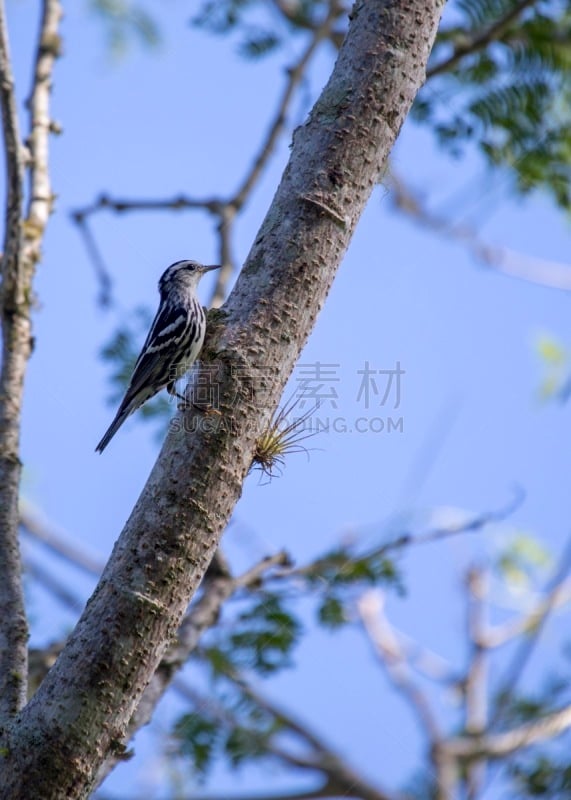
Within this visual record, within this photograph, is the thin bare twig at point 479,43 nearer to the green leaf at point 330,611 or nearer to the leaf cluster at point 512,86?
the leaf cluster at point 512,86

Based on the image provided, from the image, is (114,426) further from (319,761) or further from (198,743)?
(319,761)

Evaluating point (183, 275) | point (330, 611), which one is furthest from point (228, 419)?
point (183, 275)

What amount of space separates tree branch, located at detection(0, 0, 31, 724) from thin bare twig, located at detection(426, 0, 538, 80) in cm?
346

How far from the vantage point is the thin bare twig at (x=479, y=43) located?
25.0 ft

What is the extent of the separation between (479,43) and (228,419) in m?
5.08

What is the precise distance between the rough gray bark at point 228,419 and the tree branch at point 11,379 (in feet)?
2.49

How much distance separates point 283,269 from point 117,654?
183 cm

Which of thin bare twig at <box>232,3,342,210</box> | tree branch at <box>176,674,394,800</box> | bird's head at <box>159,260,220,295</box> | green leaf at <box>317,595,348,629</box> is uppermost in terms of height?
thin bare twig at <box>232,3,342,210</box>

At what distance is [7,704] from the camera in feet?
13.3

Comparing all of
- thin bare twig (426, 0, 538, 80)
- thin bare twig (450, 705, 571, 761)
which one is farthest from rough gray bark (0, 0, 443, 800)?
thin bare twig (450, 705, 571, 761)

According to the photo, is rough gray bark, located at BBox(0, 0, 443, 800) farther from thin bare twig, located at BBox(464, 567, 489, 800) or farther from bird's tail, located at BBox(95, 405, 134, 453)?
thin bare twig, located at BBox(464, 567, 489, 800)

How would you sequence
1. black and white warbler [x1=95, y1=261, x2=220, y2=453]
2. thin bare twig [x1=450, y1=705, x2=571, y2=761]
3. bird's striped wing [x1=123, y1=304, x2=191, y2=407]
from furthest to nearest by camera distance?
thin bare twig [x1=450, y1=705, x2=571, y2=761] → bird's striped wing [x1=123, y1=304, x2=191, y2=407] → black and white warbler [x1=95, y1=261, x2=220, y2=453]

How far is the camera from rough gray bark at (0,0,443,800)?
3.59 meters

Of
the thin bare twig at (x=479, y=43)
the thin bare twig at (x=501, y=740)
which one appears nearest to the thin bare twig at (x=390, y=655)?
the thin bare twig at (x=501, y=740)
